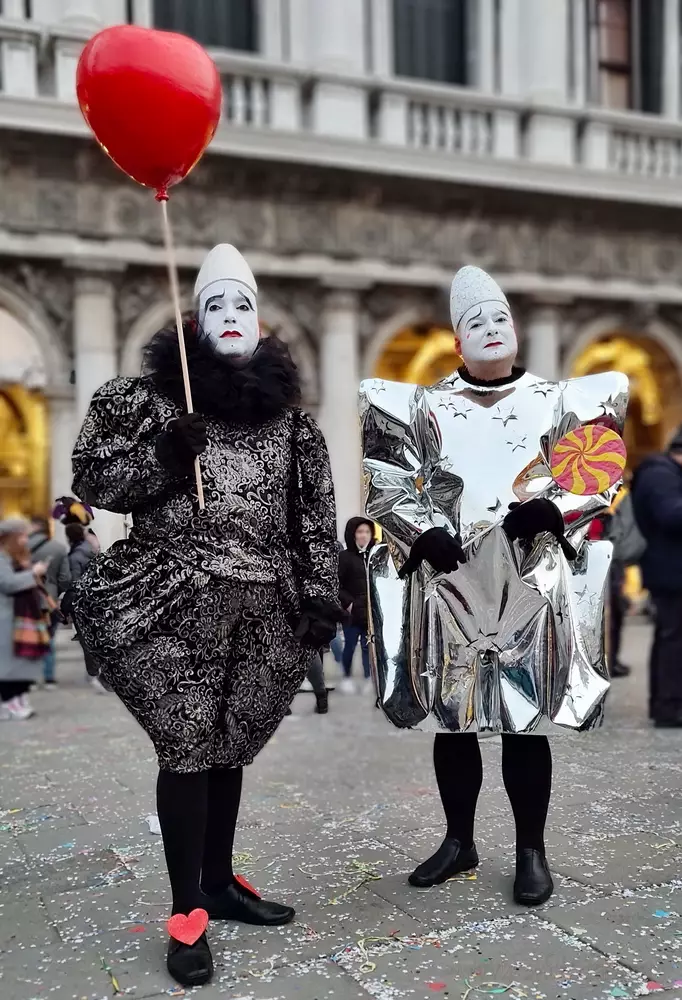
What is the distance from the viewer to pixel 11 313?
10.7m

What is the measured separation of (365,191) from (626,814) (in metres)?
9.15

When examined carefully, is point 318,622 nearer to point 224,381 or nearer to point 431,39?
point 224,381

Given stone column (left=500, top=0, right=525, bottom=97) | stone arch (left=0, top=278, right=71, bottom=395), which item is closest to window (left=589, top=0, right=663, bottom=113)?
stone column (left=500, top=0, right=525, bottom=97)

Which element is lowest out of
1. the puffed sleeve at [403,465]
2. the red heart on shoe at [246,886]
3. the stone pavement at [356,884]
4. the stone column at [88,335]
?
the stone pavement at [356,884]

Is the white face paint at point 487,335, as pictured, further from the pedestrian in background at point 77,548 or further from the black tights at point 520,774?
the pedestrian in background at point 77,548

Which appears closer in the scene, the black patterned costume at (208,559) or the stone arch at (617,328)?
the black patterned costume at (208,559)

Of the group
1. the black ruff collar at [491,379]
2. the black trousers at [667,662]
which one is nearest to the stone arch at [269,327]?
the black trousers at [667,662]

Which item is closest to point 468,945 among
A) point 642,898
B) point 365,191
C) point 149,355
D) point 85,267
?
Answer: point 642,898

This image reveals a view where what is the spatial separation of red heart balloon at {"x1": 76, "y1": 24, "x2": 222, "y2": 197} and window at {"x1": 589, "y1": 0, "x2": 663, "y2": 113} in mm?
12048

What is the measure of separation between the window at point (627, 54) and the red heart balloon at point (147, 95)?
12048mm

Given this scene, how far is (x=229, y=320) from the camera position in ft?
9.65

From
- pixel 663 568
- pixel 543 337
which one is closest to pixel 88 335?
pixel 543 337

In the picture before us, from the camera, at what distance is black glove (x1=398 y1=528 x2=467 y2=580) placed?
2.96 meters

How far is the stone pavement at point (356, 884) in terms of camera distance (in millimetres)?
2584
